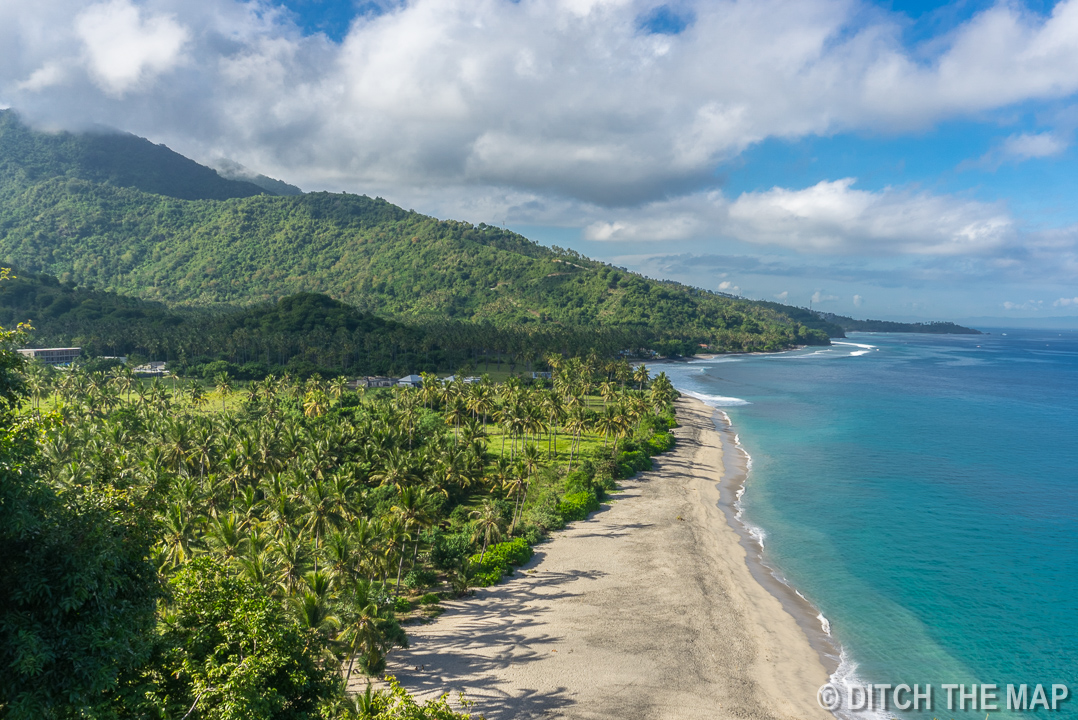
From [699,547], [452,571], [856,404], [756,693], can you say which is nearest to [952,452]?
[856,404]

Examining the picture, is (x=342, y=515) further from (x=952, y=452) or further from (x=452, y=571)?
(x=952, y=452)

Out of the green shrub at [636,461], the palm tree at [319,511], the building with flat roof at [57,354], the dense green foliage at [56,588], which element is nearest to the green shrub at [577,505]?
the green shrub at [636,461]

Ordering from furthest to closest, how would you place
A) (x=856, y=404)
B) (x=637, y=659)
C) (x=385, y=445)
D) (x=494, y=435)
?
(x=856, y=404) → (x=494, y=435) → (x=385, y=445) → (x=637, y=659)

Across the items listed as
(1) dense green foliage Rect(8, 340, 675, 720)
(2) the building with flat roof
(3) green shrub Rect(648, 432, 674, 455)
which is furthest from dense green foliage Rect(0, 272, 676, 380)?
(3) green shrub Rect(648, 432, 674, 455)

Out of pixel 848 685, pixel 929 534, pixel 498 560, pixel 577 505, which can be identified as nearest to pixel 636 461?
pixel 577 505

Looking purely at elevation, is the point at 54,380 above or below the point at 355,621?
above

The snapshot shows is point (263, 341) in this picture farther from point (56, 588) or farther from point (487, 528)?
point (56, 588)

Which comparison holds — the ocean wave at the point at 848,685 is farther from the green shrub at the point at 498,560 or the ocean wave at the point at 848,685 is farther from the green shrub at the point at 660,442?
the green shrub at the point at 660,442
